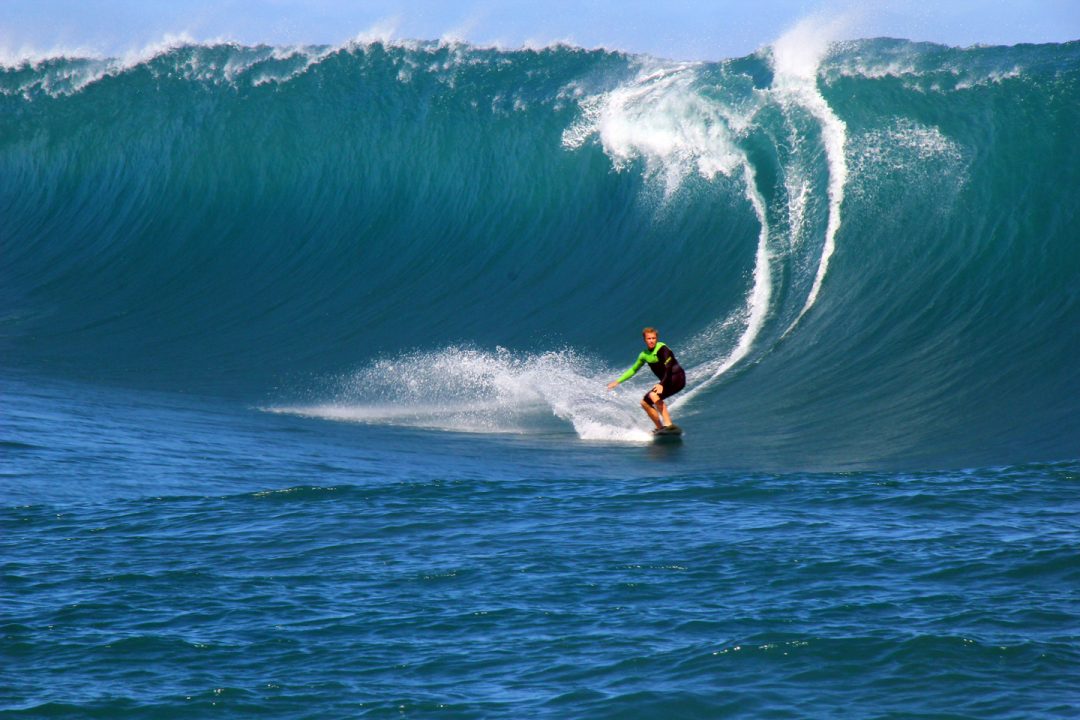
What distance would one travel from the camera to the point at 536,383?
53.4 ft

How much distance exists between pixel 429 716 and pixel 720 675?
1510 mm

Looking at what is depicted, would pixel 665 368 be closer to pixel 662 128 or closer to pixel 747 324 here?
pixel 747 324

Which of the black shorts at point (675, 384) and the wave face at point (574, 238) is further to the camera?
the wave face at point (574, 238)

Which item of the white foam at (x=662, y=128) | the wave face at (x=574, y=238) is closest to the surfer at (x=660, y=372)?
the wave face at (x=574, y=238)

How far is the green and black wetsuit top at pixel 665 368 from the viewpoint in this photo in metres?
14.3

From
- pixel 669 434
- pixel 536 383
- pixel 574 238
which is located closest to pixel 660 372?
pixel 669 434

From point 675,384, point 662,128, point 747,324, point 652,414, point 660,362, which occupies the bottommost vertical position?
point 652,414

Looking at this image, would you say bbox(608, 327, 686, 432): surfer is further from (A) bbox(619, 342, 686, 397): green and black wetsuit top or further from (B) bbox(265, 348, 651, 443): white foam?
(B) bbox(265, 348, 651, 443): white foam

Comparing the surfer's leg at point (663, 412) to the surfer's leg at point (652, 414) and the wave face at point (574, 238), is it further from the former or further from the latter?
the wave face at point (574, 238)

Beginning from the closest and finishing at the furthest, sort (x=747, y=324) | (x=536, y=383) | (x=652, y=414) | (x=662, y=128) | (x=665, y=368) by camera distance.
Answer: (x=652, y=414), (x=665, y=368), (x=536, y=383), (x=747, y=324), (x=662, y=128)

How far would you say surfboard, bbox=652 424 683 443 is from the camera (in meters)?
13.7

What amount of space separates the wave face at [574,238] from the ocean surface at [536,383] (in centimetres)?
7

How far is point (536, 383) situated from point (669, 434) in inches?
114

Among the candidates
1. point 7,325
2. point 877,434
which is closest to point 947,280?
point 877,434
